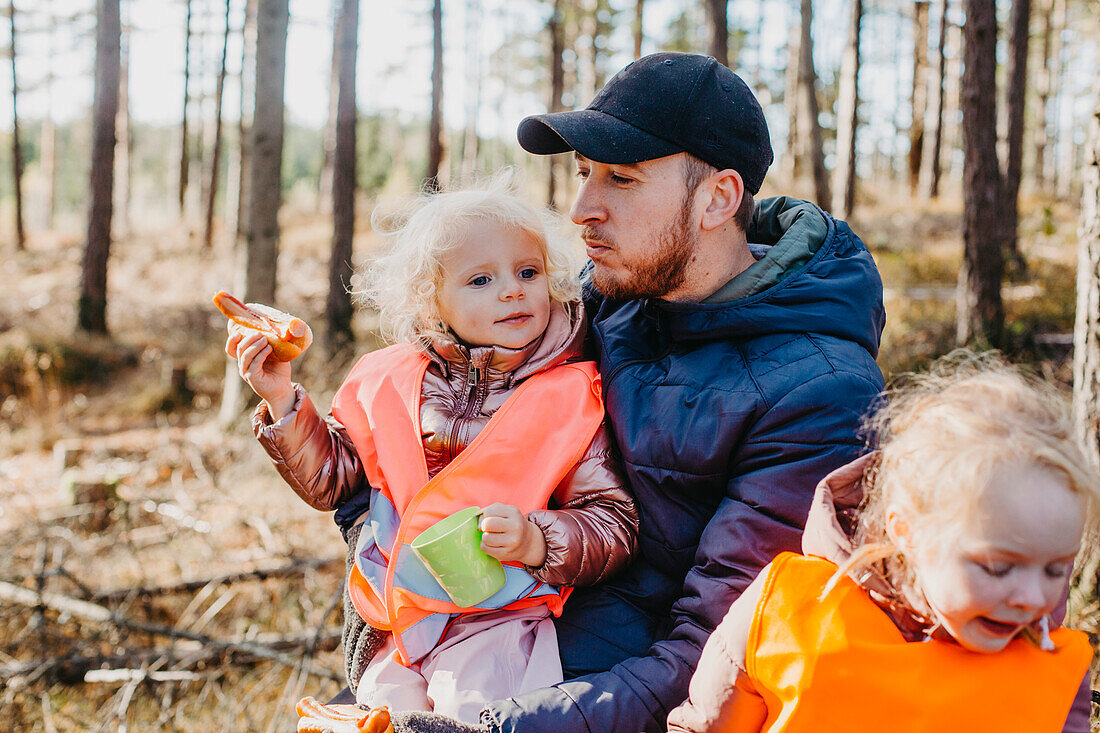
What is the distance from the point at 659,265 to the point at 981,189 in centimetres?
626

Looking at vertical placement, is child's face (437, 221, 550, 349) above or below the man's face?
below

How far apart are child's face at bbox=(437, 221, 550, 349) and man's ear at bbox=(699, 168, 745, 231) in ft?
1.80

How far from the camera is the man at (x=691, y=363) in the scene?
1.91 m

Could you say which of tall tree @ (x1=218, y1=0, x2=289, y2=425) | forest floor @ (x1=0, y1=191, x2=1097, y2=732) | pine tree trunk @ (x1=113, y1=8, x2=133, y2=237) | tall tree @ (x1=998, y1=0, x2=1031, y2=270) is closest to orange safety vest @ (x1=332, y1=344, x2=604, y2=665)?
forest floor @ (x1=0, y1=191, x2=1097, y2=732)

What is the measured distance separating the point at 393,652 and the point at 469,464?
0.58 meters

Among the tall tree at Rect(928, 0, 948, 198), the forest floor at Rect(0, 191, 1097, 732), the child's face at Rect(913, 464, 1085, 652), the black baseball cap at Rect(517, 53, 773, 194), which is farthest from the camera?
the tall tree at Rect(928, 0, 948, 198)

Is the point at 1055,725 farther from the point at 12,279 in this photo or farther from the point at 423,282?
the point at 12,279

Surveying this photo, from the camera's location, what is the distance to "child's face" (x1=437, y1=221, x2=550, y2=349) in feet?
7.62

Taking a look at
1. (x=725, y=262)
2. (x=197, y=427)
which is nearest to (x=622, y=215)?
(x=725, y=262)

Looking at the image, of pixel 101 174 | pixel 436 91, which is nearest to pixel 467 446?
pixel 101 174

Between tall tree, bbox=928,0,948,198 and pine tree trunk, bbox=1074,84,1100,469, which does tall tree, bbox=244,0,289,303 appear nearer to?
pine tree trunk, bbox=1074,84,1100,469

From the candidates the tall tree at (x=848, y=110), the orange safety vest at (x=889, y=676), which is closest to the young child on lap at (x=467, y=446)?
the orange safety vest at (x=889, y=676)

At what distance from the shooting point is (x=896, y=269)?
11.0 meters

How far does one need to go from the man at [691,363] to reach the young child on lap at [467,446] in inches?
5.1
